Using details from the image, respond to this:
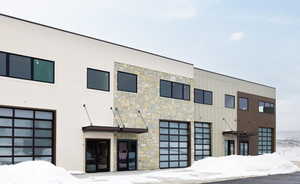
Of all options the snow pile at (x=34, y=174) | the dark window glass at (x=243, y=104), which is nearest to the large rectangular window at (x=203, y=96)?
the dark window glass at (x=243, y=104)

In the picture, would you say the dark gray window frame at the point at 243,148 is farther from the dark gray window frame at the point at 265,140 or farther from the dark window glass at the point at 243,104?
the dark window glass at the point at 243,104

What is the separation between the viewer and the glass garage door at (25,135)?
19188 millimetres

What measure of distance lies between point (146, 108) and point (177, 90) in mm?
3802

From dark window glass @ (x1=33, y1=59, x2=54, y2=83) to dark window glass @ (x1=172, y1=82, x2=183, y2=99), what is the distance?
10.4 metres

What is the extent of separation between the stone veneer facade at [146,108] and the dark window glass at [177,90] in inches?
15.0

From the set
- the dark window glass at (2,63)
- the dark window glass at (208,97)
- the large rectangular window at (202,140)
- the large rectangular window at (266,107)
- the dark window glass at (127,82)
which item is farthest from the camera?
the large rectangular window at (266,107)

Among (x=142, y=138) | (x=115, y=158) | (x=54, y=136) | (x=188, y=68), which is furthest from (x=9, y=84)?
(x=188, y=68)

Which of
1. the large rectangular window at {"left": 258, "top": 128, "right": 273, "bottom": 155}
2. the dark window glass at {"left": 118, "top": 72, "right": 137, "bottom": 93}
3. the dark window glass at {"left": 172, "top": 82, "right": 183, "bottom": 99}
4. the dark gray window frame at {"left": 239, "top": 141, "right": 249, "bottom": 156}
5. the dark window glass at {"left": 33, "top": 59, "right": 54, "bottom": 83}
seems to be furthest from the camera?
the large rectangular window at {"left": 258, "top": 128, "right": 273, "bottom": 155}

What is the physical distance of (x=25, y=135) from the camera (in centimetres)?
2002

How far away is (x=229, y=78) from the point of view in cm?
3672

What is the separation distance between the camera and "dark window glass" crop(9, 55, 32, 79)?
19.5 m

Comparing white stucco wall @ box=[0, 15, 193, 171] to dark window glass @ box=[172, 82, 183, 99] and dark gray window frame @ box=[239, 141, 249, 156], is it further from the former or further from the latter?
dark gray window frame @ box=[239, 141, 249, 156]

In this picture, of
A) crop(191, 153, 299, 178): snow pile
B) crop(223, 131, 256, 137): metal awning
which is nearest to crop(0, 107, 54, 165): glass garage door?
crop(191, 153, 299, 178): snow pile

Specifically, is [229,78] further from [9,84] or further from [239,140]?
[9,84]
